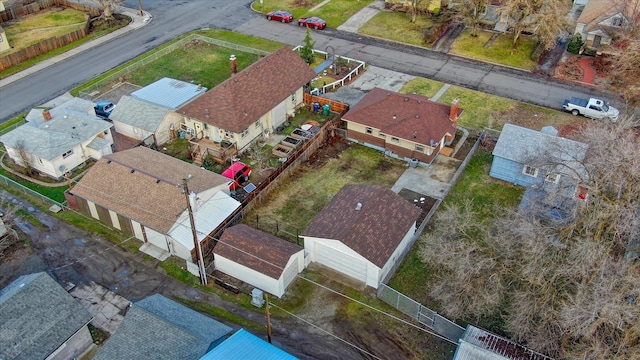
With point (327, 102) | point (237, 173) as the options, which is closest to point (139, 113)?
point (237, 173)

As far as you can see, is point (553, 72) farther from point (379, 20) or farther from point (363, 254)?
point (363, 254)

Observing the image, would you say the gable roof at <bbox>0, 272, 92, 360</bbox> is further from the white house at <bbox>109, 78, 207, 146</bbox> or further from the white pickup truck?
the white pickup truck

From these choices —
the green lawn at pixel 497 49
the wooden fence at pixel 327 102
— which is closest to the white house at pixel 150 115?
the wooden fence at pixel 327 102

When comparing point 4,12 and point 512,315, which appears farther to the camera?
point 4,12

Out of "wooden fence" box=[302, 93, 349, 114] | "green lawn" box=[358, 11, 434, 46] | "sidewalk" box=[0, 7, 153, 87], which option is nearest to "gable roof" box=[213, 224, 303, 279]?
"wooden fence" box=[302, 93, 349, 114]

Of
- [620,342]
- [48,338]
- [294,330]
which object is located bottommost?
[294,330]

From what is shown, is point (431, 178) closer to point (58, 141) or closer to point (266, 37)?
point (58, 141)

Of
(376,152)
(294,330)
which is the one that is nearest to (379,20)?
(376,152)
